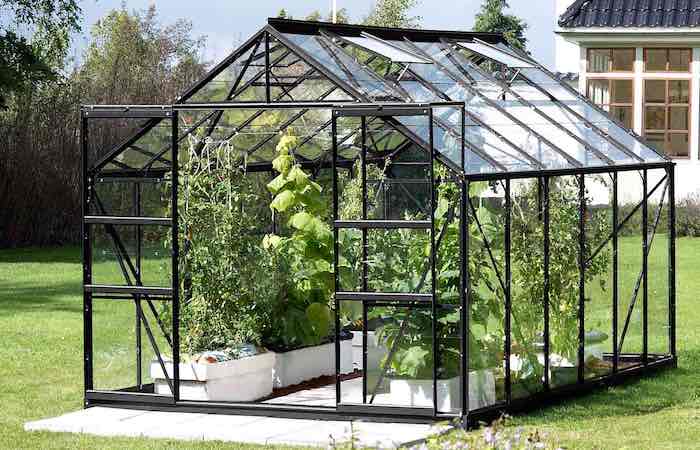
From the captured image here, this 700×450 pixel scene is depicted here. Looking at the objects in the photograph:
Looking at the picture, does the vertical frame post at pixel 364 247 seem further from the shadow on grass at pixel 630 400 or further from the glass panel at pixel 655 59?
the glass panel at pixel 655 59

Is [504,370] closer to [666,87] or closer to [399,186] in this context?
[399,186]

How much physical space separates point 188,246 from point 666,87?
1647 cm

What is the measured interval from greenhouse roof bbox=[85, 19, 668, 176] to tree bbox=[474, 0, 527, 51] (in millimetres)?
37041

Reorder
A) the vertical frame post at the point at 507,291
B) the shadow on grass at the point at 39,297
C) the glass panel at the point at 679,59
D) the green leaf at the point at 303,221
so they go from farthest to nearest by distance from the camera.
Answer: the glass panel at the point at 679,59 → the shadow on grass at the point at 39,297 → the green leaf at the point at 303,221 → the vertical frame post at the point at 507,291

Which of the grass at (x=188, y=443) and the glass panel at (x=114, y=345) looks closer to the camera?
the grass at (x=188, y=443)

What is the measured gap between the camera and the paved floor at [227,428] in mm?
8250

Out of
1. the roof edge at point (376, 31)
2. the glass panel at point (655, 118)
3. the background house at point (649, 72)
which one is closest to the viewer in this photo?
the roof edge at point (376, 31)

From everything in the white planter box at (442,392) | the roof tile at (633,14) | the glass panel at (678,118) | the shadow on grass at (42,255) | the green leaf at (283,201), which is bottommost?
the white planter box at (442,392)

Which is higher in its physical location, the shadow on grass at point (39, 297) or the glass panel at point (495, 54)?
the glass panel at point (495, 54)

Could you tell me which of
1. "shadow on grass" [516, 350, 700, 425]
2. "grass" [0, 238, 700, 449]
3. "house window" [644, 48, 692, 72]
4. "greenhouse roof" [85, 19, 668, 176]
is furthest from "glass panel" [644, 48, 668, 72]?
"shadow on grass" [516, 350, 700, 425]

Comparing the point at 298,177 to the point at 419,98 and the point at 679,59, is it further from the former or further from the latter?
the point at 679,59

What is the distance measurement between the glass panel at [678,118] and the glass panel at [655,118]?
0.40 ft

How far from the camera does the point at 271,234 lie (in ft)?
37.0

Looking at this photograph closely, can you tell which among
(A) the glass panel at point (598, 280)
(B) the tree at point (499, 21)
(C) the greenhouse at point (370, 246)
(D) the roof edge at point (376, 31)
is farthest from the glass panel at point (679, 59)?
(B) the tree at point (499, 21)
